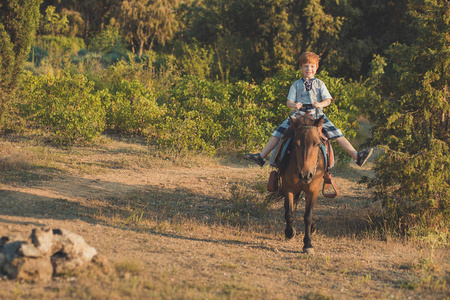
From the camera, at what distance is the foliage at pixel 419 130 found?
25.0 ft

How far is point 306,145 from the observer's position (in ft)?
21.6

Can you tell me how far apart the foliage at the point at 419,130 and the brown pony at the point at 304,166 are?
1.41m

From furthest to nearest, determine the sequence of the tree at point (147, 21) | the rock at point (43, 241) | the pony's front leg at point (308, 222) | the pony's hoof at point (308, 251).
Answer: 1. the tree at point (147, 21)
2. the pony's front leg at point (308, 222)
3. the pony's hoof at point (308, 251)
4. the rock at point (43, 241)

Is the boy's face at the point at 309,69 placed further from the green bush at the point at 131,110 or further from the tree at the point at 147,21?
the tree at the point at 147,21

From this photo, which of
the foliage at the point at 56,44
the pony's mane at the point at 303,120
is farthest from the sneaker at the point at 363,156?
the foliage at the point at 56,44

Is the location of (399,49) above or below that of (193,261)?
above

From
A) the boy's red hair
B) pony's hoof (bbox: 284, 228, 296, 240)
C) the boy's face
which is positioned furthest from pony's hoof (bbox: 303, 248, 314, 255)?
the boy's red hair

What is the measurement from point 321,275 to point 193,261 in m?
1.61

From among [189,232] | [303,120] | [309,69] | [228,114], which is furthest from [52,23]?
[303,120]

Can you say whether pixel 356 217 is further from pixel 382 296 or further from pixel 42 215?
pixel 42 215

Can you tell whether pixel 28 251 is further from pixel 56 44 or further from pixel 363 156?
pixel 56 44

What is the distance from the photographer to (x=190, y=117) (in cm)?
1246

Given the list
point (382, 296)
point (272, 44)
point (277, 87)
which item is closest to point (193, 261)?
point (382, 296)

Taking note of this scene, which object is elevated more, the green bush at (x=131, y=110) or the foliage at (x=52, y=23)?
the foliage at (x=52, y=23)
